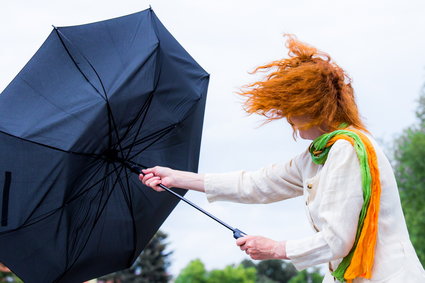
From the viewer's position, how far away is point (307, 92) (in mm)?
3035

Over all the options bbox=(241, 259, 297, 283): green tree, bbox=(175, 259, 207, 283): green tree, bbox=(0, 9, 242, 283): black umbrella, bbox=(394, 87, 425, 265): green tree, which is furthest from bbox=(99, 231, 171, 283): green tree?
bbox=(0, 9, 242, 283): black umbrella

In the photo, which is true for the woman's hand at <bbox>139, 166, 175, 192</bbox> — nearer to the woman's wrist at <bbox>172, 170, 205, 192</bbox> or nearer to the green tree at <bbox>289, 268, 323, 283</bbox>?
the woman's wrist at <bbox>172, 170, 205, 192</bbox>

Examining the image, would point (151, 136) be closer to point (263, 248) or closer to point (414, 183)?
point (263, 248)

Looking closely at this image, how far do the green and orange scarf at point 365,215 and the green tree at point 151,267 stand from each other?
101 ft

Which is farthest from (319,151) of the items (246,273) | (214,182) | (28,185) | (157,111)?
(246,273)

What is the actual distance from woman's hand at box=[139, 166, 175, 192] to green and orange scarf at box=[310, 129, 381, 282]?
116 centimetres

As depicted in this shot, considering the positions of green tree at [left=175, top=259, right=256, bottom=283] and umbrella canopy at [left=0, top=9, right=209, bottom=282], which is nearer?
umbrella canopy at [left=0, top=9, right=209, bottom=282]

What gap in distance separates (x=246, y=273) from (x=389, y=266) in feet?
124

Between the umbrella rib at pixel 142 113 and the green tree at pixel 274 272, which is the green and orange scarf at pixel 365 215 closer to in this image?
the umbrella rib at pixel 142 113

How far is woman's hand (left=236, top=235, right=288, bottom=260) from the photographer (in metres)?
3.00

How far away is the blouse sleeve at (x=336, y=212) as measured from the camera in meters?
2.84

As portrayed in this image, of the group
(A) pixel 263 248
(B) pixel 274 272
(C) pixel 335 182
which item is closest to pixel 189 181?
(A) pixel 263 248

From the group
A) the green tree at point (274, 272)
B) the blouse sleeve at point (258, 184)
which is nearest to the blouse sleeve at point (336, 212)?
the blouse sleeve at point (258, 184)

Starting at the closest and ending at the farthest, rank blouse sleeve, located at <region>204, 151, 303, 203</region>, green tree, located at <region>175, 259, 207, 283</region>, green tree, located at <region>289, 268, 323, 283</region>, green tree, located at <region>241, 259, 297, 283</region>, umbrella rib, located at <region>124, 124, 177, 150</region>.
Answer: blouse sleeve, located at <region>204, 151, 303, 203</region> → umbrella rib, located at <region>124, 124, 177, 150</region> → green tree, located at <region>175, 259, 207, 283</region> → green tree, located at <region>289, 268, 323, 283</region> → green tree, located at <region>241, 259, 297, 283</region>
